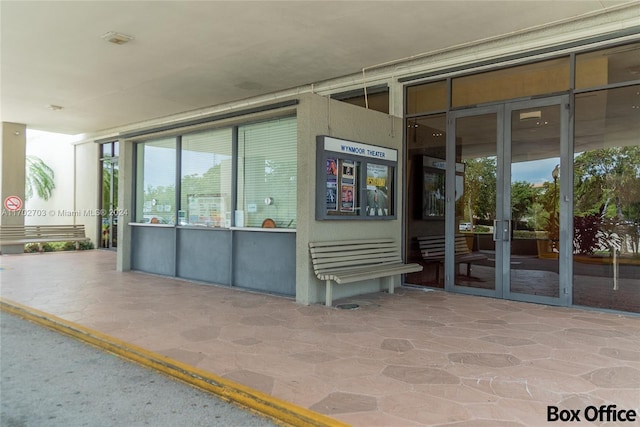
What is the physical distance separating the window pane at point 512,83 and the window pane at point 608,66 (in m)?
0.21

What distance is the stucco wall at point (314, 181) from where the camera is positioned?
661cm

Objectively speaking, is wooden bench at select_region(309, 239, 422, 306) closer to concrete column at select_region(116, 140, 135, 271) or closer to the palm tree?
concrete column at select_region(116, 140, 135, 271)

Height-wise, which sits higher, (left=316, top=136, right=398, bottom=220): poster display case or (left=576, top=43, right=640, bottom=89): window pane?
(left=576, top=43, right=640, bottom=89): window pane

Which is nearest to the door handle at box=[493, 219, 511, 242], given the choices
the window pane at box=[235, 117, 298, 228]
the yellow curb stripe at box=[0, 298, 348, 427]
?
the window pane at box=[235, 117, 298, 228]

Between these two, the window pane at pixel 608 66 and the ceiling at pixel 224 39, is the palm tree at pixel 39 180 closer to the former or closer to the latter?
the ceiling at pixel 224 39

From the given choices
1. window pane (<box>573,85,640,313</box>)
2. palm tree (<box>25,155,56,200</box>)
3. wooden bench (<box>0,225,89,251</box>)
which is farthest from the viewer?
palm tree (<box>25,155,56,200</box>)

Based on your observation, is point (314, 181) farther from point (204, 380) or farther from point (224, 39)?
point (204, 380)

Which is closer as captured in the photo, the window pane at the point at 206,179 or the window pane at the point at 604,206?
the window pane at the point at 604,206

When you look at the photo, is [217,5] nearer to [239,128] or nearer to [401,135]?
[239,128]

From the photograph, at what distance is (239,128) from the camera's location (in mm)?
8148

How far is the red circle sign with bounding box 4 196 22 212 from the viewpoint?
46.8 feet

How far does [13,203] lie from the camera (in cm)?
1440

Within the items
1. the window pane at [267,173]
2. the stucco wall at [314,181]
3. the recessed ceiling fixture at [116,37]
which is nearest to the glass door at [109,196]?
the recessed ceiling fixture at [116,37]

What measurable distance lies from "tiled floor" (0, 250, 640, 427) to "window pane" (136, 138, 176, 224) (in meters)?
2.22
